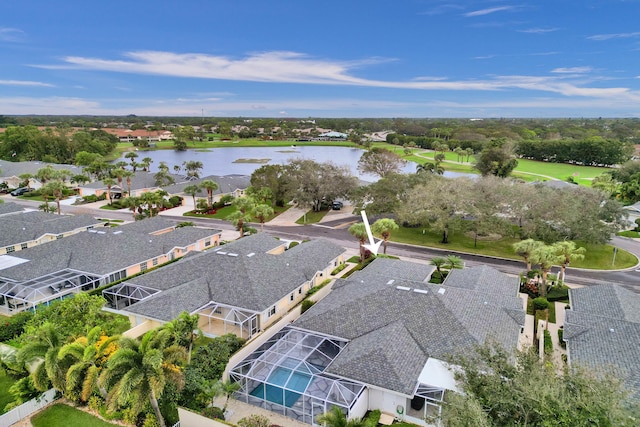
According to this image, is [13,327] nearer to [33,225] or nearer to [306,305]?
[306,305]

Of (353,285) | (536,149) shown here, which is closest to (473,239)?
(353,285)

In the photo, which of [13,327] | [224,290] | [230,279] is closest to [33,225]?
[13,327]

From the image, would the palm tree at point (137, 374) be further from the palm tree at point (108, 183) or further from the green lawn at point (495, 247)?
the palm tree at point (108, 183)

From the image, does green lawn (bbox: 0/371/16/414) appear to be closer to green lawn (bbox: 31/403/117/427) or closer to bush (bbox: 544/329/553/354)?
green lawn (bbox: 31/403/117/427)

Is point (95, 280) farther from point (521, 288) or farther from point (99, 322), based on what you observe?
point (521, 288)

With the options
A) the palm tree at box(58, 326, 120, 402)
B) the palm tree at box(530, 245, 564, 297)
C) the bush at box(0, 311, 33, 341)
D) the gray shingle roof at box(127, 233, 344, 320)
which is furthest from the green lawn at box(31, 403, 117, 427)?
the palm tree at box(530, 245, 564, 297)

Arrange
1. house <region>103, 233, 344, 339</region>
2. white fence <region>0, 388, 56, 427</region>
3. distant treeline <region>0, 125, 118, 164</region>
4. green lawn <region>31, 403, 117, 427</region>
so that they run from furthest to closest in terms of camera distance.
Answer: distant treeline <region>0, 125, 118, 164</region> → house <region>103, 233, 344, 339</region> → green lawn <region>31, 403, 117, 427</region> → white fence <region>0, 388, 56, 427</region>

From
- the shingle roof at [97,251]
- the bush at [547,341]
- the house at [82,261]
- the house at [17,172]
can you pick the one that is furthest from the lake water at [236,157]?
the bush at [547,341]
